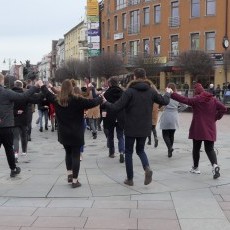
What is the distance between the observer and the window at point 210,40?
162ft

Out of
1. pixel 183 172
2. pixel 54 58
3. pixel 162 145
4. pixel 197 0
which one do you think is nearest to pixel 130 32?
pixel 197 0

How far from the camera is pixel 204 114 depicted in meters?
8.50

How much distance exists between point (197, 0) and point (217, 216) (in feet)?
156

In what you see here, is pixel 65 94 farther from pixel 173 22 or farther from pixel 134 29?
pixel 134 29

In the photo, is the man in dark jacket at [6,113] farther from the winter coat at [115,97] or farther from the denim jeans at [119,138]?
the denim jeans at [119,138]

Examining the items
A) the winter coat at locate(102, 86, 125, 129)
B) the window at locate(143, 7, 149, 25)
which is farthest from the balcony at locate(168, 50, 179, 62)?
the winter coat at locate(102, 86, 125, 129)

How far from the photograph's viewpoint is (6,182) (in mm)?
8164

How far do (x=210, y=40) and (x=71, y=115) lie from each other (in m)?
44.1

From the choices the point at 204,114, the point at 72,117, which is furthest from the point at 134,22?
the point at 72,117

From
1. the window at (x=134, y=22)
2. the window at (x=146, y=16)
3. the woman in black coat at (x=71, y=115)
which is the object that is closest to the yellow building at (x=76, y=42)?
the window at (x=134, y=22)

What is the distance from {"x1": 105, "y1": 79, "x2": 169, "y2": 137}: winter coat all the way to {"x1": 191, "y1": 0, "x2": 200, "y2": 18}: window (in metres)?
44.8

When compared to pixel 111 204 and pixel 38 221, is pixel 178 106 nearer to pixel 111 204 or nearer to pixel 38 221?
pixel 111 204

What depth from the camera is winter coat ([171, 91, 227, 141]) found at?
8.44 m

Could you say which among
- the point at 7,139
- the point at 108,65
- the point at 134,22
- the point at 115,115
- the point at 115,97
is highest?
the point at 134,22
